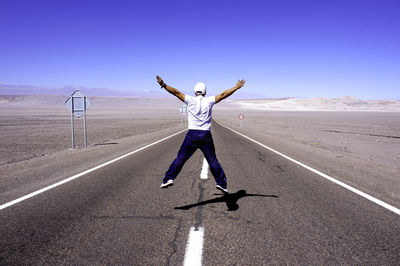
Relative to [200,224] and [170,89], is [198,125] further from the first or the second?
[200,224]

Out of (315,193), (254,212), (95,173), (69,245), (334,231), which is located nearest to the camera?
(69,245)

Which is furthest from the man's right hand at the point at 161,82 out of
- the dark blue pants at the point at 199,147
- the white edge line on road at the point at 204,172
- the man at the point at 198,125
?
the white edge line on road at the point at 204,172

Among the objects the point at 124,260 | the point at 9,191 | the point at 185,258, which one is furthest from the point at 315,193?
the point at 9,191

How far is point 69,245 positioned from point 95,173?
4.36m

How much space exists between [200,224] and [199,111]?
1.77 meters

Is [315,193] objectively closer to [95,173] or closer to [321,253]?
[321,253]

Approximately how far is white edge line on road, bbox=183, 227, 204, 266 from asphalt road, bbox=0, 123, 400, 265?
0.21 ft

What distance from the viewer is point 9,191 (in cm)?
597

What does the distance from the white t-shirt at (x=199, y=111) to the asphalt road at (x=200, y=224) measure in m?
1.36

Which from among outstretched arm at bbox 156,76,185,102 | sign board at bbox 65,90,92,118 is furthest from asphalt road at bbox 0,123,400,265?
sign board at bbox 65,90,92,118

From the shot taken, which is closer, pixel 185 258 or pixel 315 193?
pixel 185 258

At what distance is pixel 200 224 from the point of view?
413cm

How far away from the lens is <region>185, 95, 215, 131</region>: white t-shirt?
486 cm

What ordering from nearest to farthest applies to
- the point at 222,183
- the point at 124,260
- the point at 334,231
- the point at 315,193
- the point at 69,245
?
the point at 124,260
the point at 69,245
the point at 334,231
the point at 222,183
the point at 315,193
